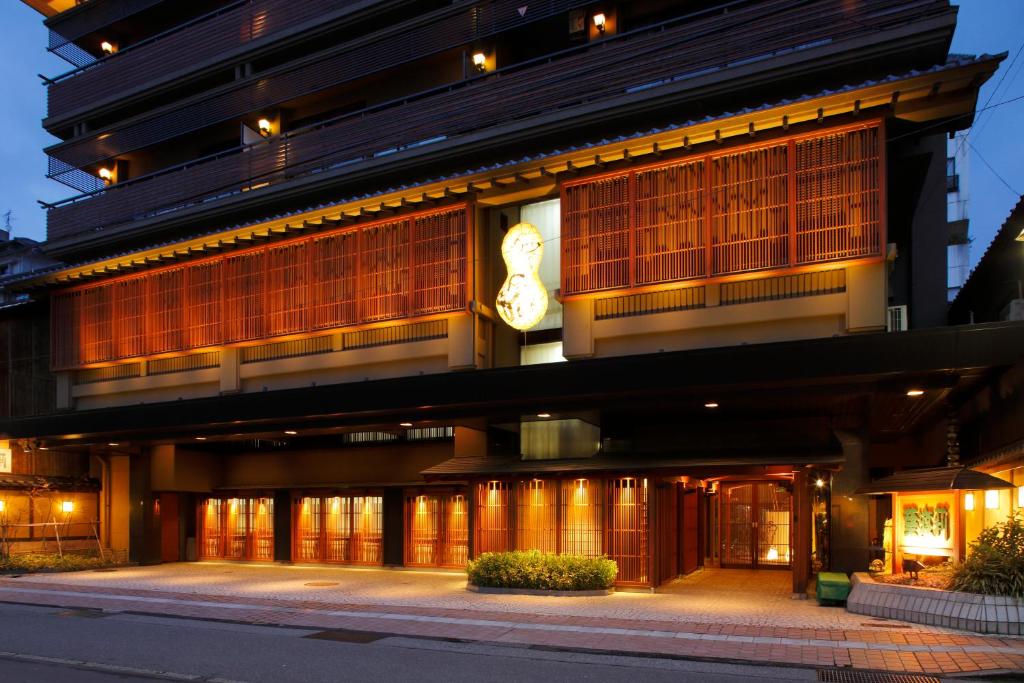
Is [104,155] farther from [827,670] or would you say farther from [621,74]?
[827,670]

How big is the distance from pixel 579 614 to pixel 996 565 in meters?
6.57

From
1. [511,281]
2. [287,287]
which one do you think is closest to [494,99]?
[511,281]

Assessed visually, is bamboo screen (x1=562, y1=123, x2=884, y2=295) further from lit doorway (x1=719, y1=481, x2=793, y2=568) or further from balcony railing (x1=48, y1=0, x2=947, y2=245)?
lit doorway (x1=719, y1=481, x2=793, y2=568)

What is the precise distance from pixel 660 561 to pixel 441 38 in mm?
15007

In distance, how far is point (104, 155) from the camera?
101 ft

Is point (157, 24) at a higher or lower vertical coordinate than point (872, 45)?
higher

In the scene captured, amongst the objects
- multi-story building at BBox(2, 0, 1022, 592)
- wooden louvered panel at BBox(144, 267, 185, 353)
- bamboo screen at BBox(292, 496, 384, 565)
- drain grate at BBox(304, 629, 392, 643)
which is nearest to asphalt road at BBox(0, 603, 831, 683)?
drain grate at BBox(304, 629, 392, 643)

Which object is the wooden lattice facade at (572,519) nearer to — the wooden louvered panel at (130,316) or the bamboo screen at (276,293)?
the bamboo screen at (276,293)

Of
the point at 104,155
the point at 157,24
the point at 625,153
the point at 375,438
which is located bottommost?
the point at 375,438

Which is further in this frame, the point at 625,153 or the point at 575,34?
the point at 575,34

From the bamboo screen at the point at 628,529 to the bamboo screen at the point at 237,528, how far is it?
1315cm

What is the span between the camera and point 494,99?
2166cm

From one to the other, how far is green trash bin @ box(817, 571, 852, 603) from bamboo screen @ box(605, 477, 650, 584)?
382 cm

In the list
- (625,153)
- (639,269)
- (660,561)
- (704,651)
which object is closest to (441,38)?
(625,153)
